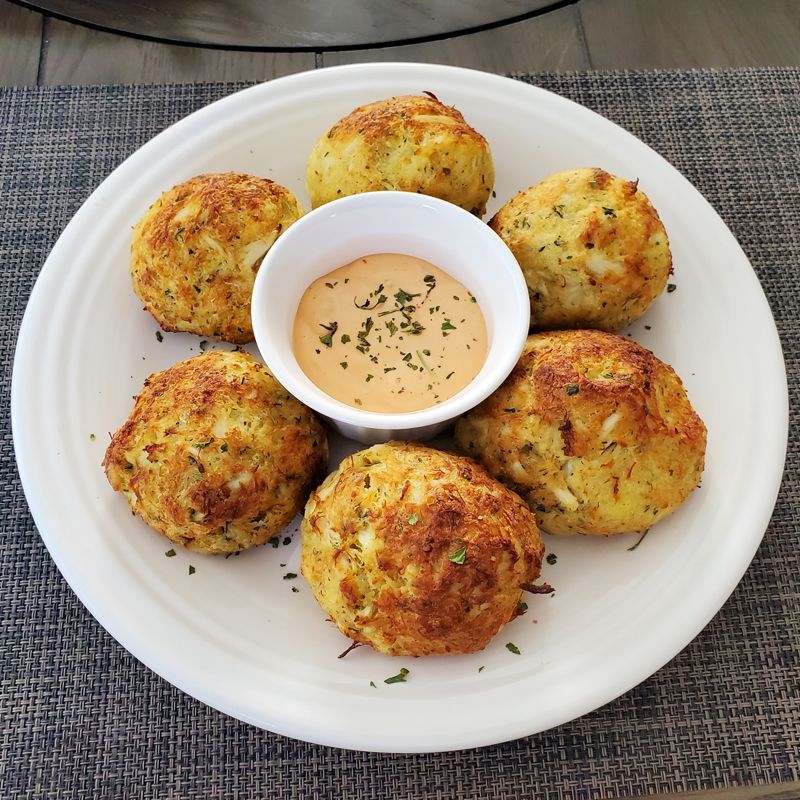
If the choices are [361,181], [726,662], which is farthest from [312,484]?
[726,662]

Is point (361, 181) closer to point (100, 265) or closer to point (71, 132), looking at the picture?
point (100, 265)

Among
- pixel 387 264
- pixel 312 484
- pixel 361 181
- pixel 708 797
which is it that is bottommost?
pixel 708 797

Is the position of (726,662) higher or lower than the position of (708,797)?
higher

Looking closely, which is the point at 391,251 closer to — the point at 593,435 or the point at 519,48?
the point at 593,435

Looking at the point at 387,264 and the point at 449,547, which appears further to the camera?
the point at 387,264

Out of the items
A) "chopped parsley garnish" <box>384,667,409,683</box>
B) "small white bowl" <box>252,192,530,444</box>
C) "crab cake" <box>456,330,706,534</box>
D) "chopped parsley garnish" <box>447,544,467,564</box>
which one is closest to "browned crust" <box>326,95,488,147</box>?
"small white bowl" <box>252,192,530,444</box>

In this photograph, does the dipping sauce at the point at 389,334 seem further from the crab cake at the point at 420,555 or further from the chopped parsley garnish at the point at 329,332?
the crab cake at the point at 420,555
